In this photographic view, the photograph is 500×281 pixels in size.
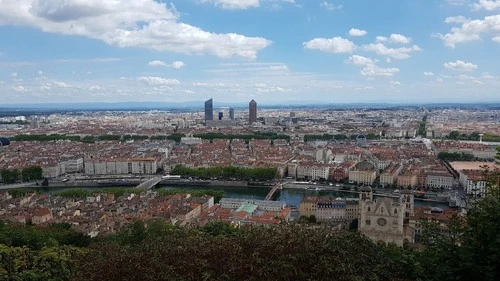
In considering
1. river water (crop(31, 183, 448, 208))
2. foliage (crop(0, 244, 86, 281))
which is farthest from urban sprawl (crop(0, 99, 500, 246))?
foliage (crop(0, 244, 86, 281))

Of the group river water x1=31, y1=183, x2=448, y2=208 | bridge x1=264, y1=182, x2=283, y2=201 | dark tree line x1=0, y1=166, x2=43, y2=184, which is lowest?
river water x1=31, y1=183, x2=448, y2=208

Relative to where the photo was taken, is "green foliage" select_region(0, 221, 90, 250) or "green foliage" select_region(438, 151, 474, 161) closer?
"green foliage" select_region(0, 221, 90, 250)

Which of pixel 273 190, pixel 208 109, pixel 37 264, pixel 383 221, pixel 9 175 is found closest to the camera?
pixel 37 264

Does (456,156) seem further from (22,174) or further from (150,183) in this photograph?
(22,174)

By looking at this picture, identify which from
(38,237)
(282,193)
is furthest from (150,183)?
(38,237)

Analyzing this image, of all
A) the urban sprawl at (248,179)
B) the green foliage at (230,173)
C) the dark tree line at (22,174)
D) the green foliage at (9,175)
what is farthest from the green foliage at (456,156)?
the green foliage at (9,175)

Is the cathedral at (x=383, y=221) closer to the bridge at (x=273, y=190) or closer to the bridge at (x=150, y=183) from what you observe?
the bridge at (x=273, y=190)

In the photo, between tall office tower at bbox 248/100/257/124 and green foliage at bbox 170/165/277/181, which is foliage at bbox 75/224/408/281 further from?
tall office tower at bbox 248/100/257/124
